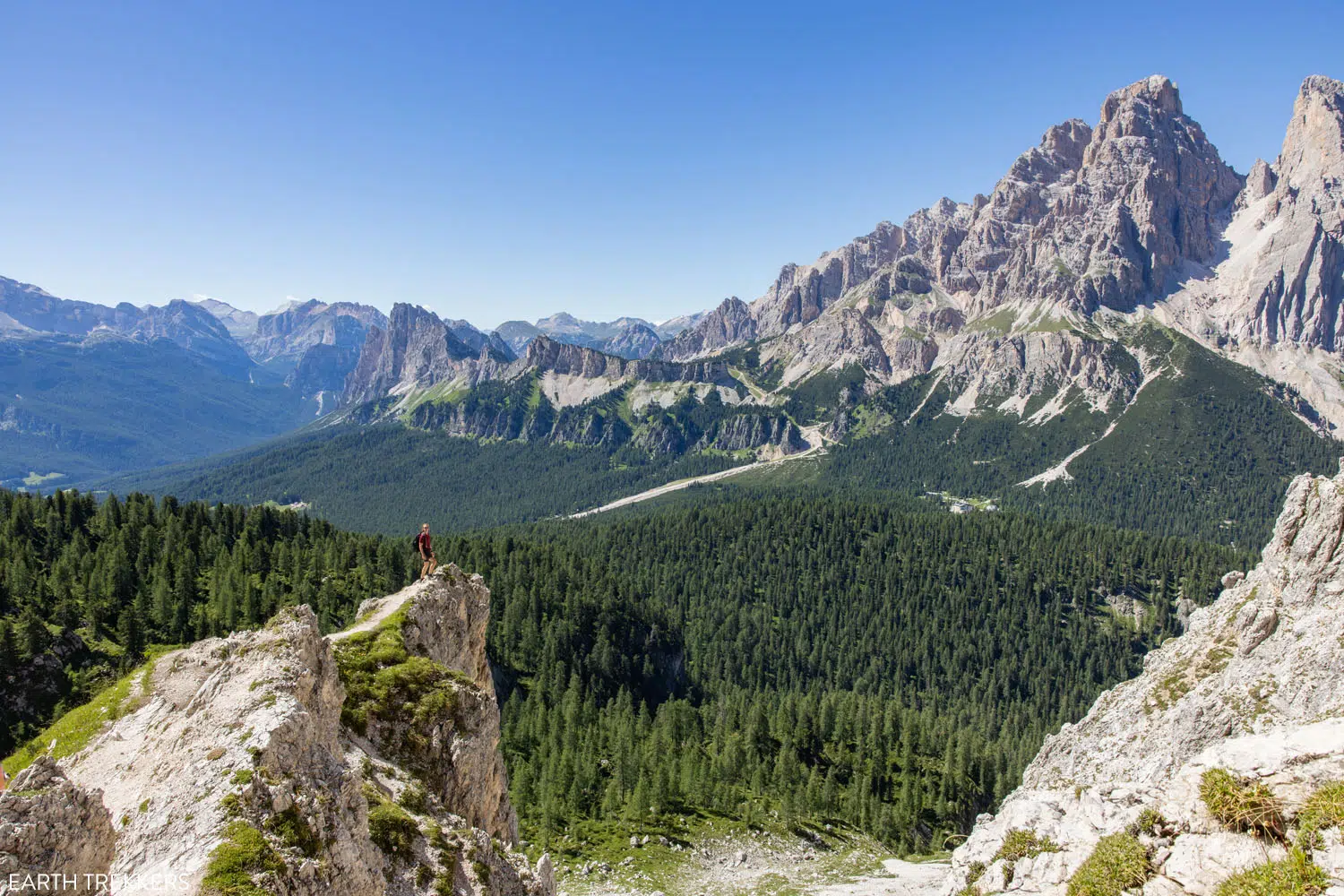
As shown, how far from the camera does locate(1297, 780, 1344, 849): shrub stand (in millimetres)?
13164

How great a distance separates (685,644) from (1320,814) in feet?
507

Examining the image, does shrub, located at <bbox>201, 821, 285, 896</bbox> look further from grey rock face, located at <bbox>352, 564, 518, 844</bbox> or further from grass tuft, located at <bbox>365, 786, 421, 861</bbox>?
grey rock face, located at <bbox>352, 564, 518, 844</bbox>

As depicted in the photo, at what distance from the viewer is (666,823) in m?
69.4

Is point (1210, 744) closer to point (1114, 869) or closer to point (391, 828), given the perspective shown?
point (1114, 869)

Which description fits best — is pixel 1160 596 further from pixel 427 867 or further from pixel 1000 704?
pixel 427 867

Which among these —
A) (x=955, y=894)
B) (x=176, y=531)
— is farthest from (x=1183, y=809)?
(x=176, y=531)

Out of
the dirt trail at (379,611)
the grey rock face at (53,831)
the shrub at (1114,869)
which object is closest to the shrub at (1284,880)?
the shrub at (1114,869)

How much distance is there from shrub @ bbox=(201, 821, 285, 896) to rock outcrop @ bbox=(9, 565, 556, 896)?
38 mm

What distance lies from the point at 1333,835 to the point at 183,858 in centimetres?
2521

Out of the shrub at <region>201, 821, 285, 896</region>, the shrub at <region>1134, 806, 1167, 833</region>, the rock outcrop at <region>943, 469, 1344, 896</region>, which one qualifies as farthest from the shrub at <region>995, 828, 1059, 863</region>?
the shrub at <region>201, 821, 285, 896</region>

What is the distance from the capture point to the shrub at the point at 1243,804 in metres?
14.1

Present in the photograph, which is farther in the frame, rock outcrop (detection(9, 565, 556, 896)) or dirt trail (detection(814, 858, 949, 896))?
dirt trail (detection(814, 858, 949, 896))

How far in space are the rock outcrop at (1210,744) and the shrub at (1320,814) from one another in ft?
0.41

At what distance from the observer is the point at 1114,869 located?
53.1 feet
